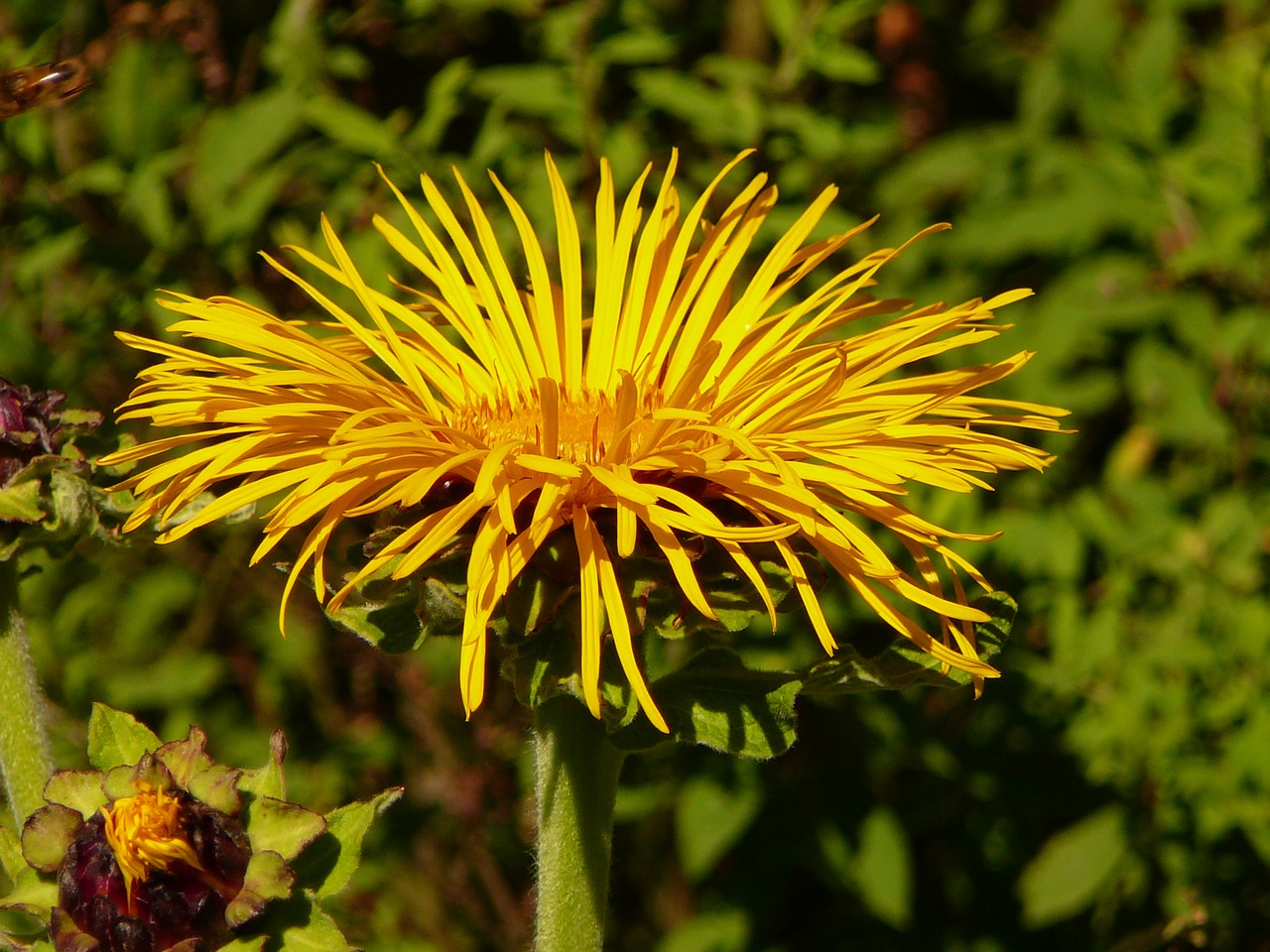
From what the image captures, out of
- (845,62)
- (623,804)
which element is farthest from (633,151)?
(623,804)

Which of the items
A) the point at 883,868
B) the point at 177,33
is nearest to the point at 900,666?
the point at 883,868

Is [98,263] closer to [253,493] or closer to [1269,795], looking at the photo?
[253,493]

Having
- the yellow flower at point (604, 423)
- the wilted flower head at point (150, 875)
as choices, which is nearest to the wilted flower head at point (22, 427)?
the yellow flower at point (604, 423)

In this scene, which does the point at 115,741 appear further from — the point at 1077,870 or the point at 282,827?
the point at 1077,870

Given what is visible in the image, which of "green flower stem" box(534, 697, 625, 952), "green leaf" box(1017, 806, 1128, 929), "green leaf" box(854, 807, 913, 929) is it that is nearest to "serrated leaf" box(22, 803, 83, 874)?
"green flower stem" box(534, 697, 625, 952)

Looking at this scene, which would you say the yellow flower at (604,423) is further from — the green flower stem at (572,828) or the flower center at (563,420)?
the green flower stem at (572,828)

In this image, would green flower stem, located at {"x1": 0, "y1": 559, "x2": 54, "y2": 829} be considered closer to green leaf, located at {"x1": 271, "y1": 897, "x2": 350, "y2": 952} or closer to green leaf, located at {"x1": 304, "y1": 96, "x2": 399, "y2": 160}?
green leaf, located at {"x1": 271, "y1": 897, "x2": 350, "y2": 952}

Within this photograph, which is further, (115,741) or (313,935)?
(115,741)
